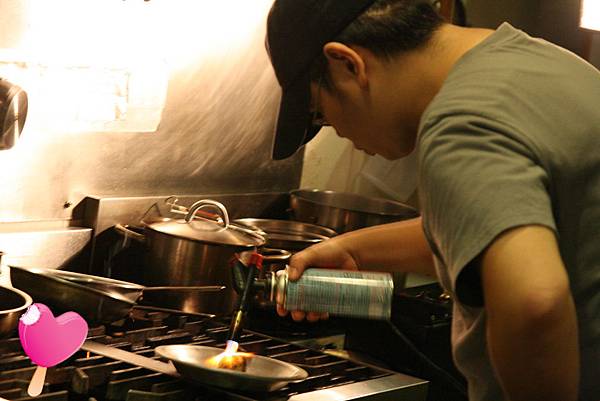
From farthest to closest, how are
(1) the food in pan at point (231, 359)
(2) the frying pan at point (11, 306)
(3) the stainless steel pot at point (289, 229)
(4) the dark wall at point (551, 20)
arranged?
(4) the dark wall at point (551, 20) → (3) the stainless steel pot at point (289, 229) → (1) the food in pan at point (231, 359) → (2) the frying pan at point (11, 306)

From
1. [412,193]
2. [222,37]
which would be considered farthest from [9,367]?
[412,193]

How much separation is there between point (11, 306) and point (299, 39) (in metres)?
0.78

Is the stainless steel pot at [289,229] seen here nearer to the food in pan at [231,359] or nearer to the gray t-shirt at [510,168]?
the food in pan at [231,359]

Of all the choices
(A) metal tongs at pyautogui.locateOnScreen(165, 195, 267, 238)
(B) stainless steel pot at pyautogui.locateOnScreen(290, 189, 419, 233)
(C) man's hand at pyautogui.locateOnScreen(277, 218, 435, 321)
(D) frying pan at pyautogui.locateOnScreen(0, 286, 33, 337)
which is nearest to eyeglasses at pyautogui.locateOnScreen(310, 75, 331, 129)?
(C) man's hand at pyautogui.locateOnScreen(277, 218, 435, 321)

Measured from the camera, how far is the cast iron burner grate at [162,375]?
167 centimetres

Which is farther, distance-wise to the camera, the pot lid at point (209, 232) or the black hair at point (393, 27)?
the pot lid at point (209, 232)

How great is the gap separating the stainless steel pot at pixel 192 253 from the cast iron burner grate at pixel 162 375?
95 millimetres

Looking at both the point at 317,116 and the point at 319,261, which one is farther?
the point at 319,261

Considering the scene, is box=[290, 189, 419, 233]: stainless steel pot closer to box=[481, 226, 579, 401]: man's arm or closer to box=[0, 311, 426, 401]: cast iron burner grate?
box=[0, 311, 426, 401]: cast iron burner grate

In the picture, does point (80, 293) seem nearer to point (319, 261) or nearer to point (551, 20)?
point (319, 261)

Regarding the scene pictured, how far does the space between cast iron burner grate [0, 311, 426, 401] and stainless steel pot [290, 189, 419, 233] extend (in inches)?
24.1

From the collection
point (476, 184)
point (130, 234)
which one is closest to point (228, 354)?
point (130, 234)

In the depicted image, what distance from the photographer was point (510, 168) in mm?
1083

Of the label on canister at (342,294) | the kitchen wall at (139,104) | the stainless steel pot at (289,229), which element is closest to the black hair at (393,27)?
the label on canister at (342,294)
